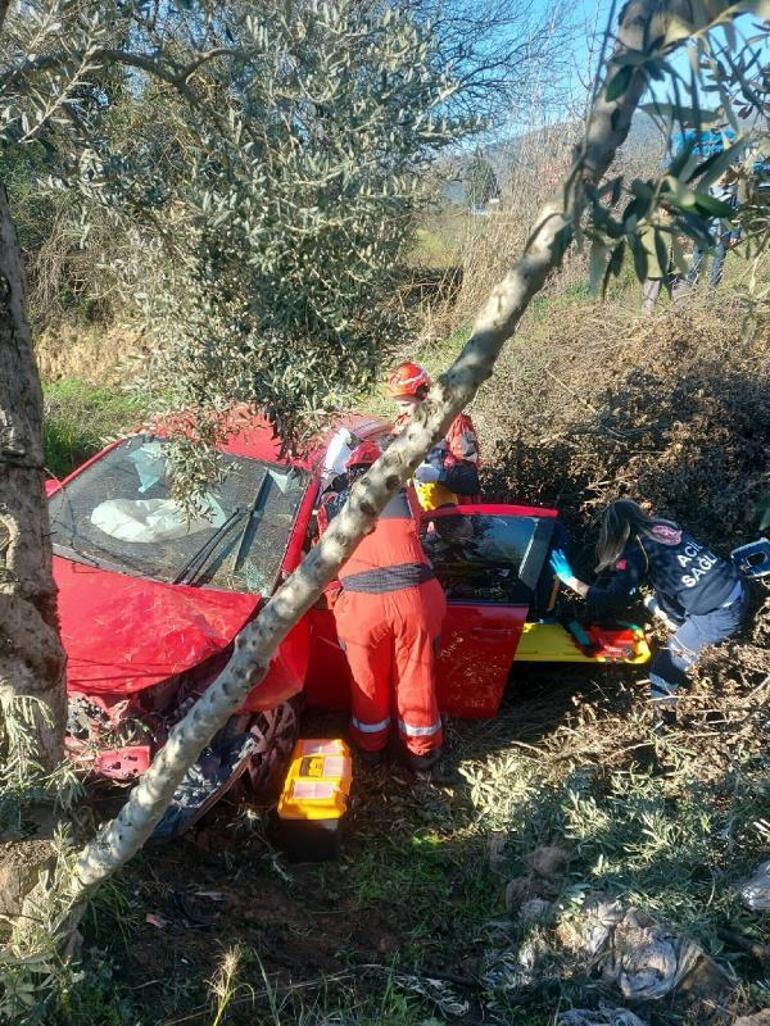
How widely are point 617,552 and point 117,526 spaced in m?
2.69

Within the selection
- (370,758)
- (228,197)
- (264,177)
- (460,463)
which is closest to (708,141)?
(264,177)

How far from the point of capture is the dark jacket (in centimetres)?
448

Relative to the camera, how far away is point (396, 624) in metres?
4.04

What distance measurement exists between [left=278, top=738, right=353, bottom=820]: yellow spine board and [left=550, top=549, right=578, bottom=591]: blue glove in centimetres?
166

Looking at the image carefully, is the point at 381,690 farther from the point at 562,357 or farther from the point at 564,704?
the point at 562,357

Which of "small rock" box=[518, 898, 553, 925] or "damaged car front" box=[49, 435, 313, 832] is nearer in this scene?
"small rock" box=[518, 898, 553, 925]

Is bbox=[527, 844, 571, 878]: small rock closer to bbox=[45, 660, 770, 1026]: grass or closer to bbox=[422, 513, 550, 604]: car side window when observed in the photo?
bbox=[45, 660, 770, 1026]: grass

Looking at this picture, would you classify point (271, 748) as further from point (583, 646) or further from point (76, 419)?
point (76, 419)

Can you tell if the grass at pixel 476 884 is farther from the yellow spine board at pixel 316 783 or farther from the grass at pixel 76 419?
the grass at pixel 76 419

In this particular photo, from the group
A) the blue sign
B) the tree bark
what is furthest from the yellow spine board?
the blue sign

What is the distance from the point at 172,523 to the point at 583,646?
2412mm

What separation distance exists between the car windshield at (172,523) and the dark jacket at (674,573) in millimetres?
1830

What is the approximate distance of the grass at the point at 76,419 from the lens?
316 inches

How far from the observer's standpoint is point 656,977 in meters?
2.67
